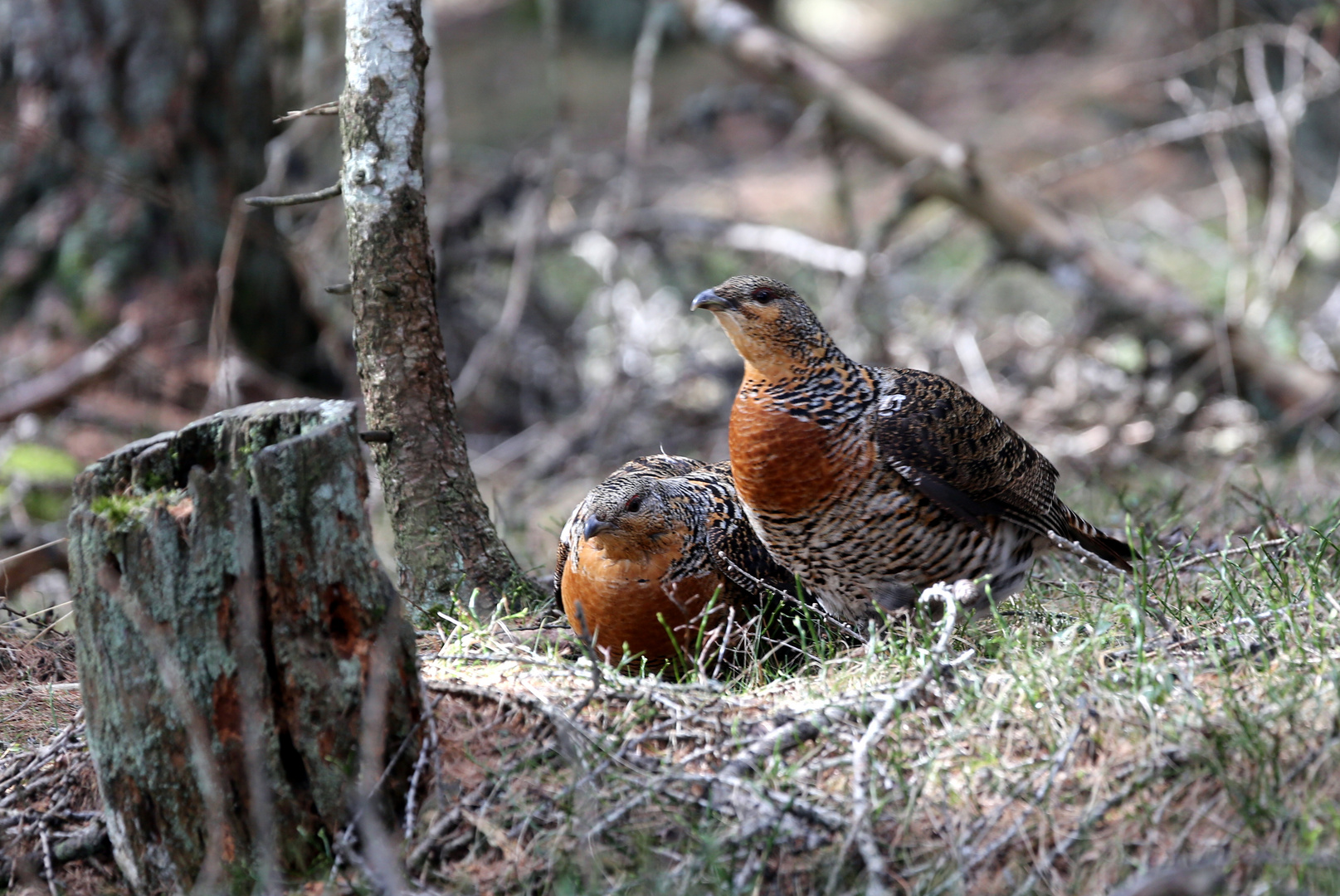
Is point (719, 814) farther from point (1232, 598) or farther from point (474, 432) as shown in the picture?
point (474, 432)

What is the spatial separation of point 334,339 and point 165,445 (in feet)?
15.3

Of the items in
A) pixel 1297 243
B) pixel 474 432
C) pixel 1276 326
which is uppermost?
pixel 1297 243

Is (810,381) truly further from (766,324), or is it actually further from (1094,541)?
(1094,541)

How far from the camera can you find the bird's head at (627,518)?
11.3ft

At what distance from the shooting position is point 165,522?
7.84 ft

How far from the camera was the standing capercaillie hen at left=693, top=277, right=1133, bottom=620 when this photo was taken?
3.48 meters

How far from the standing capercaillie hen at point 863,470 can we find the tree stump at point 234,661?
4.65 ft

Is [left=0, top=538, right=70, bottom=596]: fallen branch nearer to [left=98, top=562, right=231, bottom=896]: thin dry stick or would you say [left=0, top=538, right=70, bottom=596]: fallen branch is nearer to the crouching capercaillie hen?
the crouching capercaillie hen

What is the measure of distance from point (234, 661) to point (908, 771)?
1.46 m

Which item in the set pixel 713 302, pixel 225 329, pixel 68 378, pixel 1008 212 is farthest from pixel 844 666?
pixel 68 378

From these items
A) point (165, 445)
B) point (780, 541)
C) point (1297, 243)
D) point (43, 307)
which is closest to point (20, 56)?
point (43, 307)

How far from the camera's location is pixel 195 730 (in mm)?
2369

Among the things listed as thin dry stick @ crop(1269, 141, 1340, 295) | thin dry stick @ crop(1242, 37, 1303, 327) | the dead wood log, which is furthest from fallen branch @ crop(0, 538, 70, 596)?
thin dry stick @ crop(1269, 141, 1340, 295)

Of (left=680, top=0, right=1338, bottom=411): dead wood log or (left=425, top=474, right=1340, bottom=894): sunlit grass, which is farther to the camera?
(left=680, top=0, right=1338, bottom=411): dead wood log
